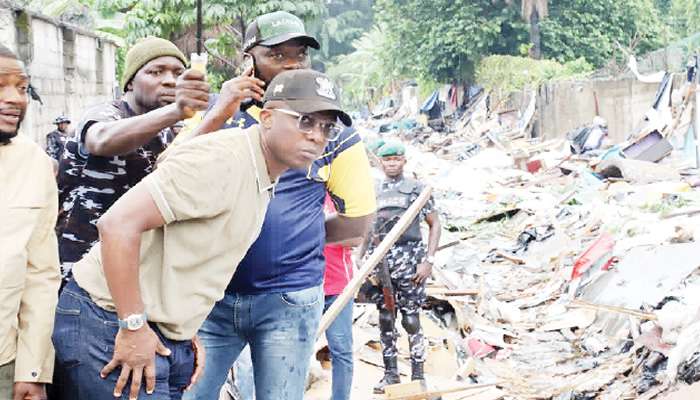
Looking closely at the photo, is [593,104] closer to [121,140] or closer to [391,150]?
[391,150]

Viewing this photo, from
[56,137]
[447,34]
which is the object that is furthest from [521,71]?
[56,137]

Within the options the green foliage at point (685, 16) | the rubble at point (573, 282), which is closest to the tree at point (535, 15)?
the green foliage at point (685, 16)

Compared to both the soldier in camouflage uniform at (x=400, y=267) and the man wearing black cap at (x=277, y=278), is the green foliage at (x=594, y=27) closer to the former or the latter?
the soldier in camouflage uniform at (x=400, y=267)

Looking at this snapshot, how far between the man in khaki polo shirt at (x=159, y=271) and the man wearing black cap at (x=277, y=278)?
0.43 meters

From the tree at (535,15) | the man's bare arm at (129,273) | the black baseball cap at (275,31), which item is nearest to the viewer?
the man's bare arm at (129,273)

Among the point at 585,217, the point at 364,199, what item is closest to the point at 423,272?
the point at 364,199

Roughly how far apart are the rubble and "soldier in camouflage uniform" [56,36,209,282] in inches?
126

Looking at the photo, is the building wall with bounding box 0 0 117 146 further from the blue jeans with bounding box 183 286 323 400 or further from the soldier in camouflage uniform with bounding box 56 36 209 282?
the blue jeans with bounding box 183 286 323 400

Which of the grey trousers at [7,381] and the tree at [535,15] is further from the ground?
the tree at [535,15]

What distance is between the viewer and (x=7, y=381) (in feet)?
8.25

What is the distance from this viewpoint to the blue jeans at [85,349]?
2.36 meters

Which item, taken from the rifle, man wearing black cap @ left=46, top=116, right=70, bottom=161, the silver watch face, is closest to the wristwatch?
the silver watch face

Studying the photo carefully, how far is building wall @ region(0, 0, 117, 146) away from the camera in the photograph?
920cm

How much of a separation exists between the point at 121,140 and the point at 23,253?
68 cm
